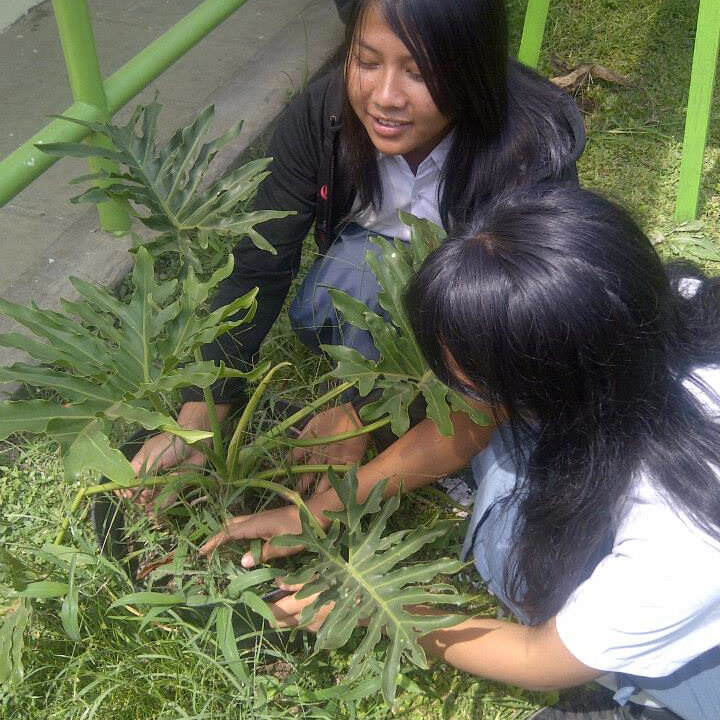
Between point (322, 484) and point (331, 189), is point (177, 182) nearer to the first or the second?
point (331, 189)

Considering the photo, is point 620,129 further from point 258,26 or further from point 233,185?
point 233,185

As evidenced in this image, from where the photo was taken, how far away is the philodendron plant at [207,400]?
1.09 m

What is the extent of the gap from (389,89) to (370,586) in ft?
2.46

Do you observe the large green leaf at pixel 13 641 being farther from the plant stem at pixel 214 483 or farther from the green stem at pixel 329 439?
the green stem at pixel 329 439

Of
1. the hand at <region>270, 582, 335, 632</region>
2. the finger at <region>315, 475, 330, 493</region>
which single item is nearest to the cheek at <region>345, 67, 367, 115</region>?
the finger at <region>315, 475, 330, 493</region>

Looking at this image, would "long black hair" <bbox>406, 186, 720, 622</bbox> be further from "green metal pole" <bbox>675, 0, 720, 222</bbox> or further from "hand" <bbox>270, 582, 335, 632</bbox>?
"green metal pole" <bbox>675, 0, 720, 222</bbox>

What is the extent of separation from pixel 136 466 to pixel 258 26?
1.97 metres

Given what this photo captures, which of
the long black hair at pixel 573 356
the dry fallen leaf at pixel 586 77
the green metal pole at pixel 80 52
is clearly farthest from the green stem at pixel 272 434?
the dry fallen leaf at pixel 586 77

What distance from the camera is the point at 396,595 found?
48.0 inches

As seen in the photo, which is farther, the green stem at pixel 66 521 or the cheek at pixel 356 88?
the green stem at pixel 66 521

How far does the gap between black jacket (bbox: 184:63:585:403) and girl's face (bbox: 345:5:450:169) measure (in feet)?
0.43

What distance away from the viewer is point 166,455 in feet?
4.97

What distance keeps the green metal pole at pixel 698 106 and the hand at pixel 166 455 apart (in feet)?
4.98

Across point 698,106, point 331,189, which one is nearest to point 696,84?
point 698,106
